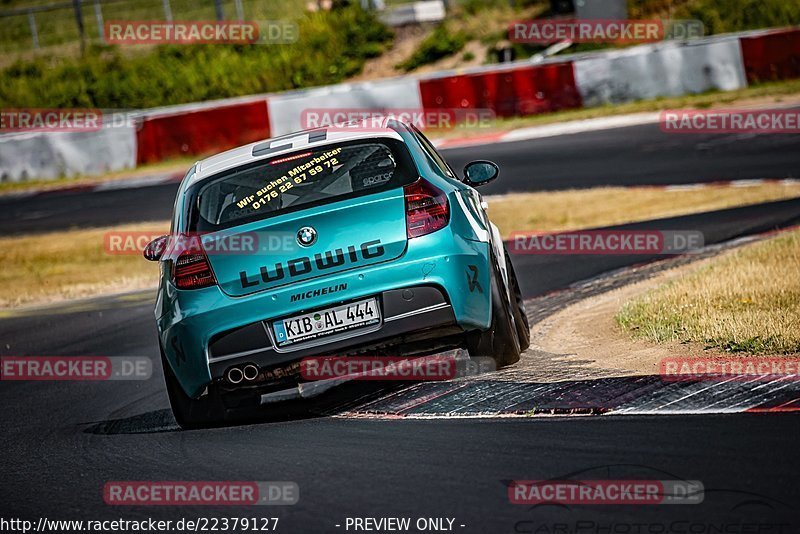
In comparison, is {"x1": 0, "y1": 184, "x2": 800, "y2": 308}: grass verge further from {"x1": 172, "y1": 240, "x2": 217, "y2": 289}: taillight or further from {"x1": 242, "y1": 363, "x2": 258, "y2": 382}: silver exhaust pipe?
{"x1": 242, "y1": 363, "x2": 258, "y2": 382}: silver exhaust pipe

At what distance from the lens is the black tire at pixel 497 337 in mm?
6430

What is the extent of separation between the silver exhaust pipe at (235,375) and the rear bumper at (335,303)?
4 centimetres

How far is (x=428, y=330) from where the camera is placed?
20.3 feet

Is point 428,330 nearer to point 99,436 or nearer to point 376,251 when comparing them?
point 376,251

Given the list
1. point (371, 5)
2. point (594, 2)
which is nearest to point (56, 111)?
point (371, 5)

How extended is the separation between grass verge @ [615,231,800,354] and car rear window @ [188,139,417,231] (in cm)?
189

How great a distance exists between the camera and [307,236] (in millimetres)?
6172

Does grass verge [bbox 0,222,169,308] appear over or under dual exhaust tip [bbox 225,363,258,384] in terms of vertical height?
under

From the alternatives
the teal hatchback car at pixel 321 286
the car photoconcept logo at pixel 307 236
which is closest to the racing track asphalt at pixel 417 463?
the teal hatchback car at pixel 321 286

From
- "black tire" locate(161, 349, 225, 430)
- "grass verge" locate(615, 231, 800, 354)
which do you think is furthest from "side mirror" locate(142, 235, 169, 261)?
"grass verge" locate(615, 231, 800, 354)

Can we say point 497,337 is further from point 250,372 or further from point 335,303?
point 250,372

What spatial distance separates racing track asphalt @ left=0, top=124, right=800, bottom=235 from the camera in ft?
51.9

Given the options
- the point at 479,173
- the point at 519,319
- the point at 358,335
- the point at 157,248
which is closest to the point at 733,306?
the point at 519,319

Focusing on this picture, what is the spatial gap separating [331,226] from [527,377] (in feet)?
4.21
